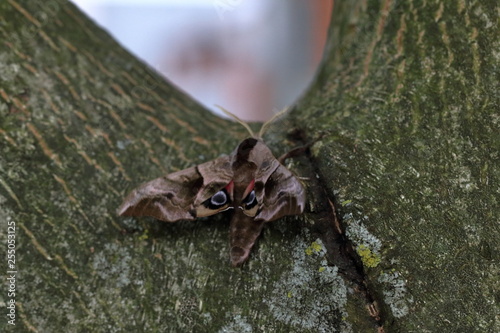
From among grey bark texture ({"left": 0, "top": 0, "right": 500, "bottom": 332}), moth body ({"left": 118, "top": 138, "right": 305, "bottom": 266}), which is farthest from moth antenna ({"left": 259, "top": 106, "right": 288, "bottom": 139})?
moth body ({"left": 118, "top": 138, "right": 305, "bottom": 266})

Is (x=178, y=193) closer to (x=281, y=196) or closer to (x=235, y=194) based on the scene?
(x=235, y=194)

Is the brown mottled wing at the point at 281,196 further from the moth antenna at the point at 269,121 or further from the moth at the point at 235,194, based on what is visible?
the moth antenna at the point at 269,121

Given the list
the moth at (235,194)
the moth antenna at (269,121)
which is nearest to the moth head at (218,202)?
the moth at (235,194)

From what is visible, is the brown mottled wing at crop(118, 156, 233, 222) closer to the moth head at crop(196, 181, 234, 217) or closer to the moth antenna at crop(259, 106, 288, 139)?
the moth head at crop(196, 181, 234, 217)

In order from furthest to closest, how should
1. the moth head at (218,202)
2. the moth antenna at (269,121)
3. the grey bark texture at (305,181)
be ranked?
1. the moth antenna at (269,121)
2. the moth head at (218,202)
3. the grey bark texture at (305,181)

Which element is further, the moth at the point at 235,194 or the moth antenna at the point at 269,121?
the moth antenna at the point at 269,121

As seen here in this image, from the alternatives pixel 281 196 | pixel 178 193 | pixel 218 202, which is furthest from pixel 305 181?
pixel 178 193
